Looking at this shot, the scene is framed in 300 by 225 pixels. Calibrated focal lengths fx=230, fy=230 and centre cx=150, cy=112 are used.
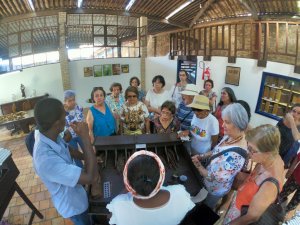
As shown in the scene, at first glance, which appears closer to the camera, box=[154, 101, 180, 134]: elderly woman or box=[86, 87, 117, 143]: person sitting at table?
box=[154, 101, 180, 134]: elderly woman

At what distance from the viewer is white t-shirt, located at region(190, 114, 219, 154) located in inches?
95.7

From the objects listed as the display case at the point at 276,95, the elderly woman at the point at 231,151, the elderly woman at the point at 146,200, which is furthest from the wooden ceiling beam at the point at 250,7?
the elderly woman at the point at 146,200

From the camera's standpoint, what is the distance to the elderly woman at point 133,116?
3.15 metres

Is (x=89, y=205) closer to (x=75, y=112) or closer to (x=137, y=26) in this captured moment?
(x=75, y=112)

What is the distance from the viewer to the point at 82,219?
5.72ft

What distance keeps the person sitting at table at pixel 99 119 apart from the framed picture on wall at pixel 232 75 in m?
4.68

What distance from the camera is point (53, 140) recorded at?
55.6 inches

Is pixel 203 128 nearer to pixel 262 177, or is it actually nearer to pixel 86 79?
pixel 262 177

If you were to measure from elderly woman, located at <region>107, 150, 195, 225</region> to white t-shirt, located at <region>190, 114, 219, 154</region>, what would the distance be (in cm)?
132

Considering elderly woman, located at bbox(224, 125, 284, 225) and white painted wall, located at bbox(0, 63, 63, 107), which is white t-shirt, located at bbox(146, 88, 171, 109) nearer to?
elderly woman, located at bbox(224, 125, 284, 225)

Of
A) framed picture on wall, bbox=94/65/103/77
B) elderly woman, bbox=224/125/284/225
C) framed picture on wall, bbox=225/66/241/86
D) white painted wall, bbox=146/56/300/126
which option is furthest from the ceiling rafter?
elderly woman, bbox=224/125/284/225

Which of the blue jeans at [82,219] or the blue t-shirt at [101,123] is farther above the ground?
the blue t-shirt at [101,123]

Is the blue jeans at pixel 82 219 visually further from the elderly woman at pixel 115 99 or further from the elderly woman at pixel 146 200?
the elderly woman at pixel 115 99

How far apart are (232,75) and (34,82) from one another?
6.09m
